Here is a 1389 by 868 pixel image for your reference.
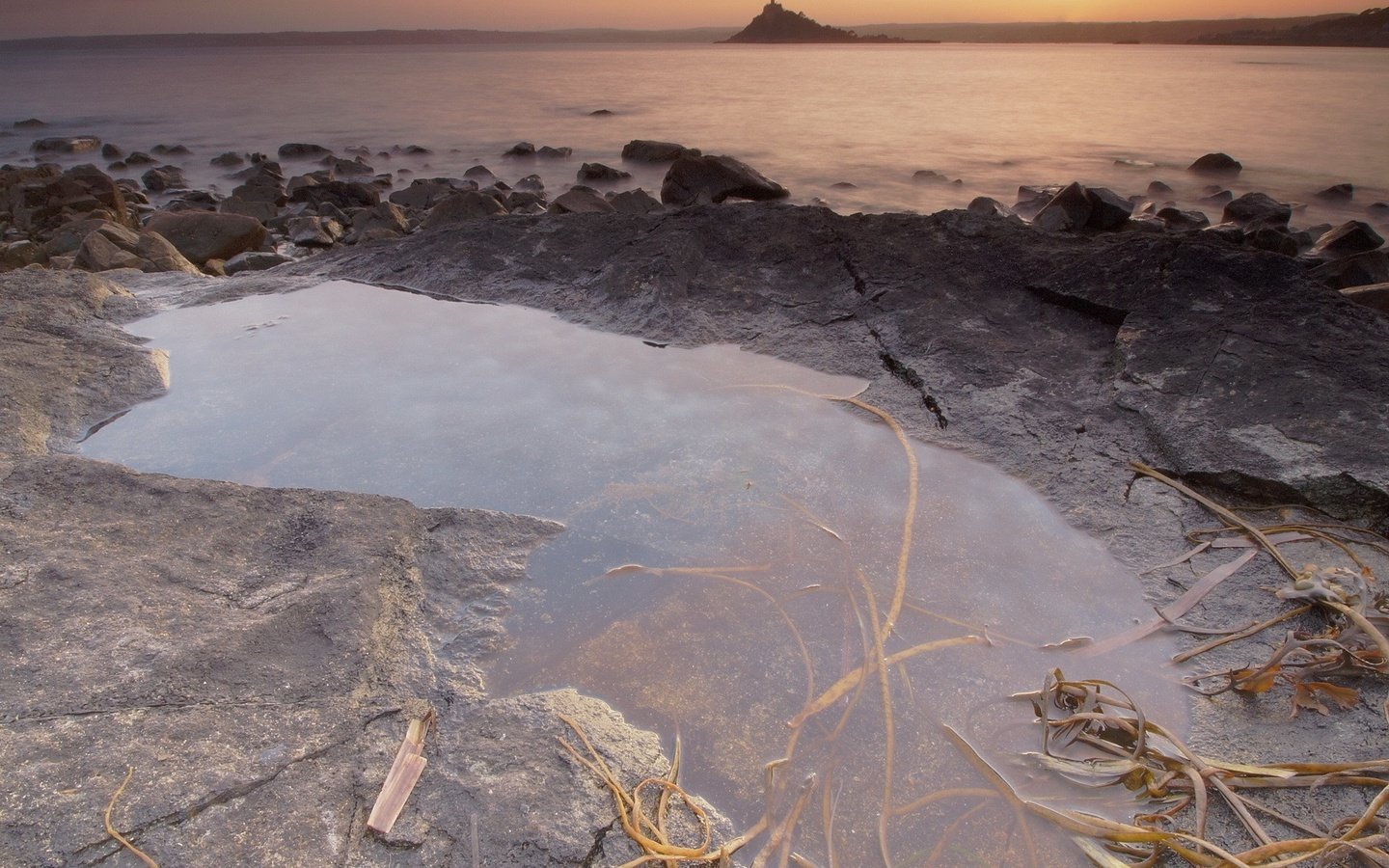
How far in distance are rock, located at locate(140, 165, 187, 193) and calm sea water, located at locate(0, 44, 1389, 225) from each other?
15.6 inches

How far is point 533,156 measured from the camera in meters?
12.5

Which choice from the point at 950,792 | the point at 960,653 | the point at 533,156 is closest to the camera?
the point at 950,792

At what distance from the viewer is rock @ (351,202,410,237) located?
6.19 m

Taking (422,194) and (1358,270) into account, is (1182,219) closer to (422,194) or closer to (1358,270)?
(1358,270)

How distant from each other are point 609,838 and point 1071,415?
2.08 metres

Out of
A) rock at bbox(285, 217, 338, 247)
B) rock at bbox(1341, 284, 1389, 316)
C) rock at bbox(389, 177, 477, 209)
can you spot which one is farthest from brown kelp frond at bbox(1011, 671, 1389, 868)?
rock at bbox(389, 177, 477, 209)

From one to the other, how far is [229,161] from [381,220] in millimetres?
7310

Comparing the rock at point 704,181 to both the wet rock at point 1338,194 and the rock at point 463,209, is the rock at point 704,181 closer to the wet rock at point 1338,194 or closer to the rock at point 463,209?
the rock at point 463,209

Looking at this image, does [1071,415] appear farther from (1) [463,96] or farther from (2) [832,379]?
(1) [463,96]

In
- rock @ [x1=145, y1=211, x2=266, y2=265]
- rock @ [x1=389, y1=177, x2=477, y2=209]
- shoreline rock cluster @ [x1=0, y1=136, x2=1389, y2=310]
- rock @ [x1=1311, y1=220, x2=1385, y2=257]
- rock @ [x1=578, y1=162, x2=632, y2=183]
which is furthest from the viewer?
rock @ [x1=578, y1=162, x2=632, y2=183]

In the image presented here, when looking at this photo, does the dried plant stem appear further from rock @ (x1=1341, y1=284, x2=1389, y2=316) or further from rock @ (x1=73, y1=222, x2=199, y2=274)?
rock @ (x1=1341, y1=284, x2=1389, y2=316)

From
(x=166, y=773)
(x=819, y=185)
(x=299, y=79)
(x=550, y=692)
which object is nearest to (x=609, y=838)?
(x=550, y=692)

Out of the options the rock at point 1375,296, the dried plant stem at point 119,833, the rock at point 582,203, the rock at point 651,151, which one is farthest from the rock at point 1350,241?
the rock at point 651,151

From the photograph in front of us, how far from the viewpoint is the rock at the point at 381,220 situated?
6188mm
